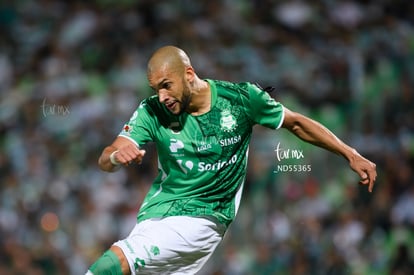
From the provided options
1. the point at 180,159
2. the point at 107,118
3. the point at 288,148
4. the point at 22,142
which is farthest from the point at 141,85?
the point at 180,159

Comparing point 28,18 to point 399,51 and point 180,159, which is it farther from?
point 180,159

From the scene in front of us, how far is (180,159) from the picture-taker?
201 inches

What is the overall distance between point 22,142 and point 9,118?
44cm

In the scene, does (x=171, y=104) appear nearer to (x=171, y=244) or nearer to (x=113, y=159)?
(x=113, y=159)

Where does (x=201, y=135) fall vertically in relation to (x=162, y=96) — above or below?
below

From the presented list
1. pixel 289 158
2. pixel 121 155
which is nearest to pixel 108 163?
pixel 121 155

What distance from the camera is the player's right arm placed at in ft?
14.6

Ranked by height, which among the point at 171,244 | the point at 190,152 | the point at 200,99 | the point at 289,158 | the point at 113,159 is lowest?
the point at 289,158

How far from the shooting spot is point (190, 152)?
5.11 metres

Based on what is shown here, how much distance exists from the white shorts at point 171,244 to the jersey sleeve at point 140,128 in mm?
515

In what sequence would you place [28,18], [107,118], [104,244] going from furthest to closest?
[28,18] → [107,118] → [104,244]

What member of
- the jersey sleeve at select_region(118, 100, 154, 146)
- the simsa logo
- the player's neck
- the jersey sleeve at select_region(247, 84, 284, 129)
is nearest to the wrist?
the jersey sleeve at select_region(118, 100, 154, 146)

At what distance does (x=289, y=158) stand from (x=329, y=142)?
2139mm

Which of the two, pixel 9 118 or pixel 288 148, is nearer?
pixel 288 148
